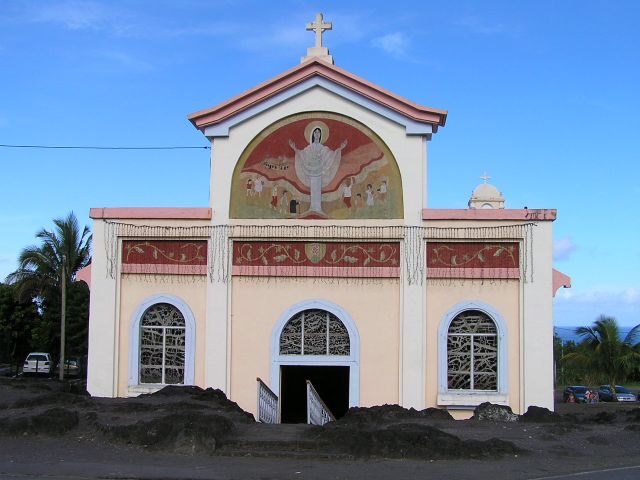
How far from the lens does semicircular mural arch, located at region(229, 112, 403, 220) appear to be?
2002 centimetres

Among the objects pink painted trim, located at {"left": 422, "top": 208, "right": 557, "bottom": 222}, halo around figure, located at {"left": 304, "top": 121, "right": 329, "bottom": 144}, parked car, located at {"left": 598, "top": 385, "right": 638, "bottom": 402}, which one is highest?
halo around figure, located at {"left": 304, "top": 121, "right": 329, "bottom": 144}

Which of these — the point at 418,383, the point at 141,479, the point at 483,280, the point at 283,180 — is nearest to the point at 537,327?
the point at 483,280

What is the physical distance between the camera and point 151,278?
66.9ft

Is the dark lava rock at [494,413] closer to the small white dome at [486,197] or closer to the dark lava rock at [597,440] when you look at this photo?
the dark lava rock at [597,440]

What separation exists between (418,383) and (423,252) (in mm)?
2989

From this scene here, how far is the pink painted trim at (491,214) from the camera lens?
19.4m

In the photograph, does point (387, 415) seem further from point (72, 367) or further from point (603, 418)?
point (72, 367)

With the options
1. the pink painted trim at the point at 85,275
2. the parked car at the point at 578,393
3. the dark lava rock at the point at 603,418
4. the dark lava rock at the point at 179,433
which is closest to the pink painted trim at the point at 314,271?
→ the pink painted trim at the point at 85,275

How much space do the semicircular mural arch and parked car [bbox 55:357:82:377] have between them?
101 ft

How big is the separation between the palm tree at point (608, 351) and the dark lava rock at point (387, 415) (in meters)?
19.9

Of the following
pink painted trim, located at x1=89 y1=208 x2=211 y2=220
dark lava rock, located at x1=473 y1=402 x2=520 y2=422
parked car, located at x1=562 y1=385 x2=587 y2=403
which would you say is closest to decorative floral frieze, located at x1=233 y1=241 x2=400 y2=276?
pink painted trim, located at x1=89 y1=208 x2=211 y2=220

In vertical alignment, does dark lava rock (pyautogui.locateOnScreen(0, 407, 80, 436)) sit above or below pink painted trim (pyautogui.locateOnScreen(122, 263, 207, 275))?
below

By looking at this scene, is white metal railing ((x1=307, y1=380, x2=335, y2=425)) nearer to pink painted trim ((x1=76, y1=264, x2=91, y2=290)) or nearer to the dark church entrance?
the dark church entrance

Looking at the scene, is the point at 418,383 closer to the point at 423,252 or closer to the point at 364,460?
the point at 423,252
